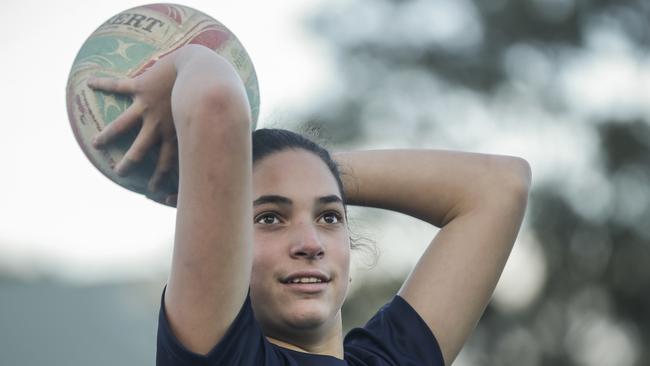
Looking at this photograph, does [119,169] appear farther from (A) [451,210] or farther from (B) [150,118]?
(A) [451,210]

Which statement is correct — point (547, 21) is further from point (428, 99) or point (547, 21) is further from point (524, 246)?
point (524, 246)

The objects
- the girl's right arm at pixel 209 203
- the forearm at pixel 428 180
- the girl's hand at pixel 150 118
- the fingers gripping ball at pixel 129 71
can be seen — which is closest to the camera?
the girl's right arm at pixel 209 203

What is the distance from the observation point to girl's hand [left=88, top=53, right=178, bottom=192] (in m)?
2.61

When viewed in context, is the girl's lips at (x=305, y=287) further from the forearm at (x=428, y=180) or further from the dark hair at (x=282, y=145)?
the forearm at (x=428, y=180)

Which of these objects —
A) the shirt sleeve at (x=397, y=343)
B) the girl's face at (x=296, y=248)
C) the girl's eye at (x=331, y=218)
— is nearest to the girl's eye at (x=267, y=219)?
the girl's face at (x=296, y=248)

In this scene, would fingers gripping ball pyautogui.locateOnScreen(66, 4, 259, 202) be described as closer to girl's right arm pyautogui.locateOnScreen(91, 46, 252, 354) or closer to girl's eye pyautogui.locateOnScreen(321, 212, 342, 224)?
girl's right arm pyautogui.locateOnScreen(91, 46, 252, 354)

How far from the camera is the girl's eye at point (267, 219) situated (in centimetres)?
285

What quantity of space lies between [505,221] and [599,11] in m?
18.7

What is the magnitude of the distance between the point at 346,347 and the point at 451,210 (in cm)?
58

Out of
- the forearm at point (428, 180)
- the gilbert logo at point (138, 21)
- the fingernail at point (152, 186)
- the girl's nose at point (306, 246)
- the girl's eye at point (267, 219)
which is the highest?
the gilbert logo at point (138, 21)

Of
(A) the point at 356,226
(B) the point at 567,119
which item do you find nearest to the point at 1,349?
(B) the point at 567,119

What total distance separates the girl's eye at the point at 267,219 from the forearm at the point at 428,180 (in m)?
0.66

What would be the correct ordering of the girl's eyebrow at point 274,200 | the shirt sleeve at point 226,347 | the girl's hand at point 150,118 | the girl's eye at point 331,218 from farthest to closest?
the girl's eye at point 331,218
the girl's eyebrow at point 274,200
the girl's hand at point 150,118
the shirt sleeve at point 226,347

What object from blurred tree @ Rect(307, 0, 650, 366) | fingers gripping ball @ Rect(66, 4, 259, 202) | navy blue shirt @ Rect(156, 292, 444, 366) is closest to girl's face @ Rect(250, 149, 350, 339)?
navy blue shirt @ Rect(156, 292, 444, 366)
